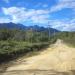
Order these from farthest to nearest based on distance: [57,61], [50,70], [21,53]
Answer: [21,53] < [57,61] < [50,70]

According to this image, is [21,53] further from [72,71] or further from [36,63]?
[72,71]

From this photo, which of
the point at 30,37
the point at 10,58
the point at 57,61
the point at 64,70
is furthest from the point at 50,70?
the point at 30,37

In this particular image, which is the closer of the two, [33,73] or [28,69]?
[33,73]

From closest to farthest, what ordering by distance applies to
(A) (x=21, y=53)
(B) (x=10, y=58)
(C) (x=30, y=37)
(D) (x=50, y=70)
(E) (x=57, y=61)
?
(D) (x=50, y=70)
(E) (x=57, y=61)
(B) (x=10, y=58)
(A) (x=21, y=53)
(C) (x=30, y=37)

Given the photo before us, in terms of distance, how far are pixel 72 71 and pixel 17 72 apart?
509 centimetres

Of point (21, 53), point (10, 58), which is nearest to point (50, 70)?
point (10, 58)

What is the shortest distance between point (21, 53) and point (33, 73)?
15005 millimetres

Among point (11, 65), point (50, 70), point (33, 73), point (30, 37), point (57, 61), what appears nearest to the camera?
point (33, 73)

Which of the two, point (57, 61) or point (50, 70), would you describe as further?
point (57, 61)

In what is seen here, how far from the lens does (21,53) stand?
128ft

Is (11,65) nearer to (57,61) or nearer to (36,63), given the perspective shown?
(36,63)

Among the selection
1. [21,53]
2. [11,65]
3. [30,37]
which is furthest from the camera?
[30,37]

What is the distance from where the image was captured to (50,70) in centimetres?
2583

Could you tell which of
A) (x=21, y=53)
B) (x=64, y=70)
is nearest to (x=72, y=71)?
(x=64, y=70)
